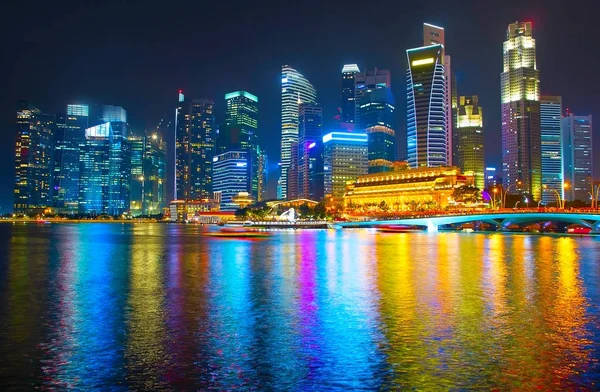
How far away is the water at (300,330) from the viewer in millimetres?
14992

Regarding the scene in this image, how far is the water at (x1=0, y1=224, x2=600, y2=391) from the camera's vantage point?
14992 mm

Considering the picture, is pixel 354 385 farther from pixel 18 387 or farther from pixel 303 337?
pixel 18 387

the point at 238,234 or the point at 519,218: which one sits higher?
the point at 519,218

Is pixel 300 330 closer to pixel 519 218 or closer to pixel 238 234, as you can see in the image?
pixel 238 234

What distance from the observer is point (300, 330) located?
21.0 metres

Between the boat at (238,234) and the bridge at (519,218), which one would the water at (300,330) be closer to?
the bridge at (519,218)

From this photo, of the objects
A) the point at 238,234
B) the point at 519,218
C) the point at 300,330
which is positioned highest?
the point at 519,218

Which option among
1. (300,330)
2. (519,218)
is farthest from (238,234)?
(300,330)

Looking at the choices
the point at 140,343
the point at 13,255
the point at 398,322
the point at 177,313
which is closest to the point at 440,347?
the point at 398,322

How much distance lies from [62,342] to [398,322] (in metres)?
13.7

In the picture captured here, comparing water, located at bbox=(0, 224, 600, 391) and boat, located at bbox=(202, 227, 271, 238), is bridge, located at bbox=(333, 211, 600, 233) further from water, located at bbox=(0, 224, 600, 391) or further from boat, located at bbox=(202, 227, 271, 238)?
water, located at bbox=(0, 224, 600, 391)

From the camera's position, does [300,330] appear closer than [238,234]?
Yes

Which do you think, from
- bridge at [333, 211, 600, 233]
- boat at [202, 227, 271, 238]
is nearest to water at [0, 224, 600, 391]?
bridge at [333, 211, 600, 233]

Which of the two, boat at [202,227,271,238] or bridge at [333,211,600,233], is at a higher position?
bridge at [333,211,600,233]
